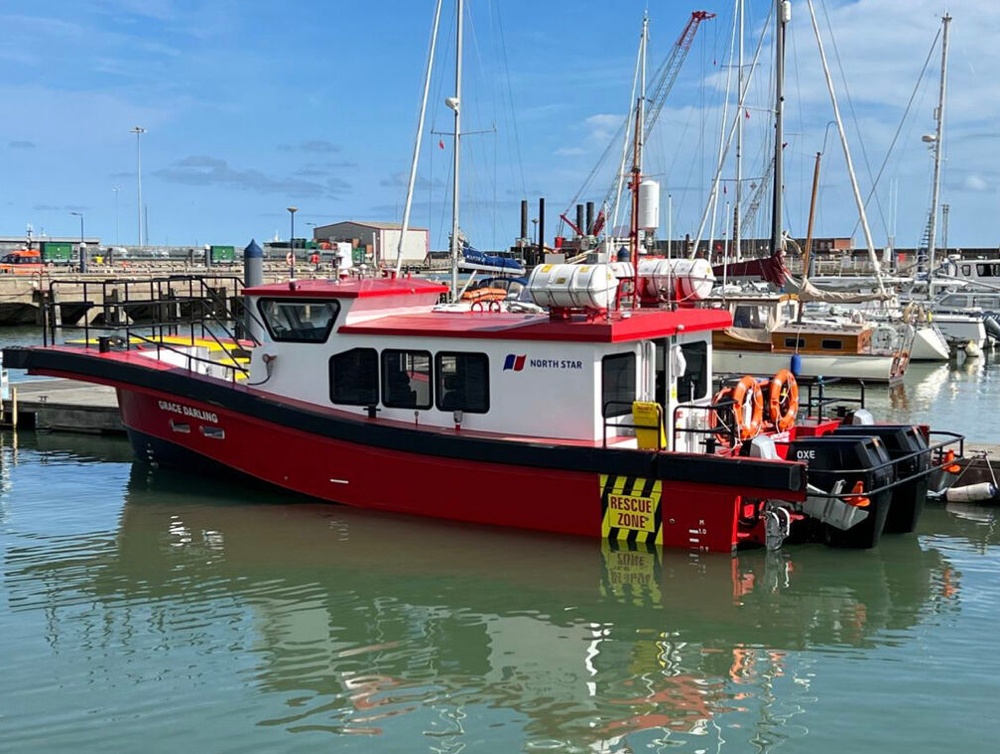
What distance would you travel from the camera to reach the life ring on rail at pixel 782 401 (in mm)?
11273

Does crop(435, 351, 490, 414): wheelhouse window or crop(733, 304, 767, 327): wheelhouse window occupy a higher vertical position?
crop(733, 304, 767, 327): wheelhouse window

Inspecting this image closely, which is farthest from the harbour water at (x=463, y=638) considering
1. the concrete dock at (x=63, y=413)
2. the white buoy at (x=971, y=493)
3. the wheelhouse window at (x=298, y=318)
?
the concrete dock at (x=63, y=413)

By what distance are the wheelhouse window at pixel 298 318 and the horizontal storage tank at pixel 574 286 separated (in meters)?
2.43

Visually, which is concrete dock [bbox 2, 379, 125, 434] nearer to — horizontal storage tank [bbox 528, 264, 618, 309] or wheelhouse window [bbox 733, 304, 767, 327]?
horizontal storage tank [bbox 528, 264, 618, 309]

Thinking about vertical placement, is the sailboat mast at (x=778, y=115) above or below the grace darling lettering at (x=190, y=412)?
above

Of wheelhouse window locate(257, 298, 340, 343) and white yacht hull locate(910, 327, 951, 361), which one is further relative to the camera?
white yacht hull locate(910, 327, 951, 361)

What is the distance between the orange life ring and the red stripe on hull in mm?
1156

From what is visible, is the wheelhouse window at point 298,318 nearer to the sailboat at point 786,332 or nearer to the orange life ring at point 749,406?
the orange life ring at point 749,406

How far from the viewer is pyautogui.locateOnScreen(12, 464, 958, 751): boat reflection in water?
706 centimetres

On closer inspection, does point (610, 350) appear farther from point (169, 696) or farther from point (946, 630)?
point (169, 696)

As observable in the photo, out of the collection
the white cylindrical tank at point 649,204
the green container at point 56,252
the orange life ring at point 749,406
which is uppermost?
the green container at point 56,252

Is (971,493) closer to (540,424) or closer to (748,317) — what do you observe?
(540,424)

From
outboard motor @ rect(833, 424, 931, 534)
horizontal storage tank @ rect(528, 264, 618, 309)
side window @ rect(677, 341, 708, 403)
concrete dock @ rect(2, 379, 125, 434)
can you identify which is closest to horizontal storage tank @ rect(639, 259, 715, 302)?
side window @ rect(677, 341, 708, 403)

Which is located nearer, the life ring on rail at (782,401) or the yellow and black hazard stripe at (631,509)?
the yellow and black hazard stripe at (631,509)
